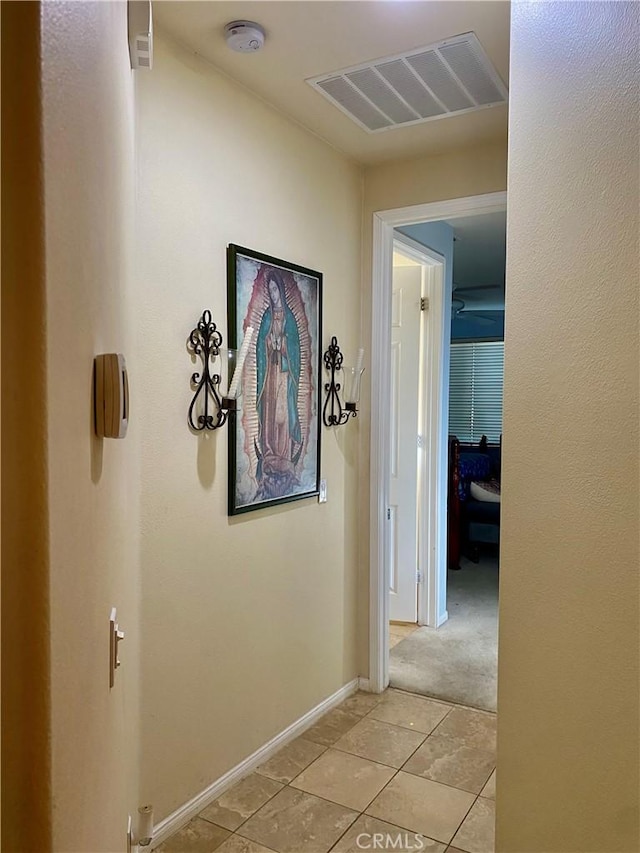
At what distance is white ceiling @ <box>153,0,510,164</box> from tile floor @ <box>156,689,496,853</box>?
2547 mm

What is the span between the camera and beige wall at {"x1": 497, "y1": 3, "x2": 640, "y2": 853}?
1438 mm

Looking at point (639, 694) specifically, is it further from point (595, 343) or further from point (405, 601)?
point (405, 601)

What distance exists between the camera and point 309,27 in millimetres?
1912

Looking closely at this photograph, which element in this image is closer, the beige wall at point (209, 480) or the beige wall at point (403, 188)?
the beige wall at point (209, 480)

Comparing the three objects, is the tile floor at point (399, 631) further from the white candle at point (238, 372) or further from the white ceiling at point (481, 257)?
the white ceiling at point (481, 257)

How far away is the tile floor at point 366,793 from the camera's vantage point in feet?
6.82

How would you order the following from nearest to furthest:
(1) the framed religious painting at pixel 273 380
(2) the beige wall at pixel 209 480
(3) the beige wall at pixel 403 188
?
(2) the beige wall at pixel 209 480, (1) the framed religious painting at pixel 273 380, (3) the beige wall at pixel 403 188

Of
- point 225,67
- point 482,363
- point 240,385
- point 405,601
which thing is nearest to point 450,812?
point 240,385

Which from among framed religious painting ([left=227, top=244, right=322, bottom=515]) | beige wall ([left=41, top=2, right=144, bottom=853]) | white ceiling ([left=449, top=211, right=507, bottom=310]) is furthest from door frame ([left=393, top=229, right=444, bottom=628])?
beige wall ([left=41, top=2, right=144, bottom=853])

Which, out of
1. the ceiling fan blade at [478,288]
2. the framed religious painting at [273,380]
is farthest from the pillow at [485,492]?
the framed religious painting at [273,380]

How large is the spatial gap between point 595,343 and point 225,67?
158 centimetres

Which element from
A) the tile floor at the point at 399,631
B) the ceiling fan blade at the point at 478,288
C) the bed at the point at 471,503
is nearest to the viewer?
the tile floor at the point at 399,631

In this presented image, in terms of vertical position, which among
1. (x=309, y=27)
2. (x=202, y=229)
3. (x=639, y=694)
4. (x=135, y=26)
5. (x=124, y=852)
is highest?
(x=309, y=27)

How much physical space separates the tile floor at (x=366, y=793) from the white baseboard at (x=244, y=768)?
0.08 ft
